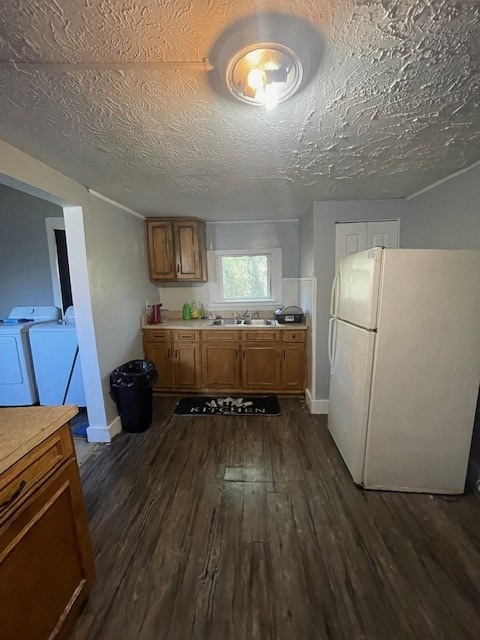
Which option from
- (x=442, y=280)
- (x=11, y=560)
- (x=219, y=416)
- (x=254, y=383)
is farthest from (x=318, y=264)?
(x=11, y=560)

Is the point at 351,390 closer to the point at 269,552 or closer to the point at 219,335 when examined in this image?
the point at 269,552

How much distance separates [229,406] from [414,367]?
6.67 feet

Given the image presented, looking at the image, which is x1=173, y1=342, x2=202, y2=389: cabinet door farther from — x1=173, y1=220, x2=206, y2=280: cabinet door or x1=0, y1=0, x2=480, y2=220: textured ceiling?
x1=0, y1=0, x2=480, y2=220: textured ceiling

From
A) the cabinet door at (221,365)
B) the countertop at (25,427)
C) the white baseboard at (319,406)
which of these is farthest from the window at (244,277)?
the countertop at (25,427)

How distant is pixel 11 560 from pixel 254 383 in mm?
2666

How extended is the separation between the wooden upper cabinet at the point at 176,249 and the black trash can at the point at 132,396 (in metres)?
1.42

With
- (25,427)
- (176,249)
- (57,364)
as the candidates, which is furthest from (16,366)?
(25,427)

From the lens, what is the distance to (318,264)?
9.31ft

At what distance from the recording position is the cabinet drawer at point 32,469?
2.88 feet

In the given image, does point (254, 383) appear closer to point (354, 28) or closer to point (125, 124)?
point (125, 124)

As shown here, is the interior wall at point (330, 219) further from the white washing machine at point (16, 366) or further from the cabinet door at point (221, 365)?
the white washing machine at point (16, 366)

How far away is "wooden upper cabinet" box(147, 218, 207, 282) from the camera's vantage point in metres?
3.52

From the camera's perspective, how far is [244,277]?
12.8 feet

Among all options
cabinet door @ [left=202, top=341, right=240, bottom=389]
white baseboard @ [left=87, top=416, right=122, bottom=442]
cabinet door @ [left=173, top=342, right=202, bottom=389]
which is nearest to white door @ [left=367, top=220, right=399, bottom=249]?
cabinet door @ [left=202, top=341, right=240, bottom=389]
